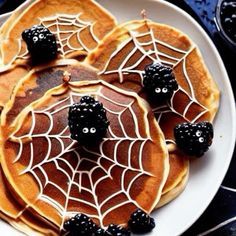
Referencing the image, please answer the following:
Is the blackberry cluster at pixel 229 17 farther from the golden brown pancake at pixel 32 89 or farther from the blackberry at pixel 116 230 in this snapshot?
the blackberry at pixel 116 230

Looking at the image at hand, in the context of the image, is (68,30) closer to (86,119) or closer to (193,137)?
(86,119)

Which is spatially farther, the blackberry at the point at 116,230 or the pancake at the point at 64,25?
the pancake at the point at 64,25

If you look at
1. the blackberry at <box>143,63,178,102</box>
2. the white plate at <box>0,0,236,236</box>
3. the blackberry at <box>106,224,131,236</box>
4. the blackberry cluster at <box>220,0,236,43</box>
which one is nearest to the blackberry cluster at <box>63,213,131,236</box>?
the blackberry at <box>106,224,131,236</box>

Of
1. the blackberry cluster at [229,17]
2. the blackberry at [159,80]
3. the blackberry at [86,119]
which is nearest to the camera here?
the blackberry at [86,119]

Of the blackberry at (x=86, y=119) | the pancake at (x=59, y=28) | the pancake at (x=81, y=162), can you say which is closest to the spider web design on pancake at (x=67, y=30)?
the pancake at (x=59, y=28)

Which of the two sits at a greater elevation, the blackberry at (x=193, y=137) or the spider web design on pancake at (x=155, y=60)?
the spider web design on pancake at (x=155, y=60)

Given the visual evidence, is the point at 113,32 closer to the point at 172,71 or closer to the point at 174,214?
the point at 172,71

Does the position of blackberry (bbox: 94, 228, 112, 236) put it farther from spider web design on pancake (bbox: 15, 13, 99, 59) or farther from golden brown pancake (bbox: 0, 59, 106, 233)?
spider web design on pancake (bbox: 15, 13, 99, 59)

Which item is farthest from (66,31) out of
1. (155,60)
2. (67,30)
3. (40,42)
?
→ (155,60)

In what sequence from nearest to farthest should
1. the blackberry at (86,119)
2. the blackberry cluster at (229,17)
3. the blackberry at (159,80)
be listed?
the blackberry at (86,119), the blackberry at (159,80), the blackberry cluster at (229,17)
